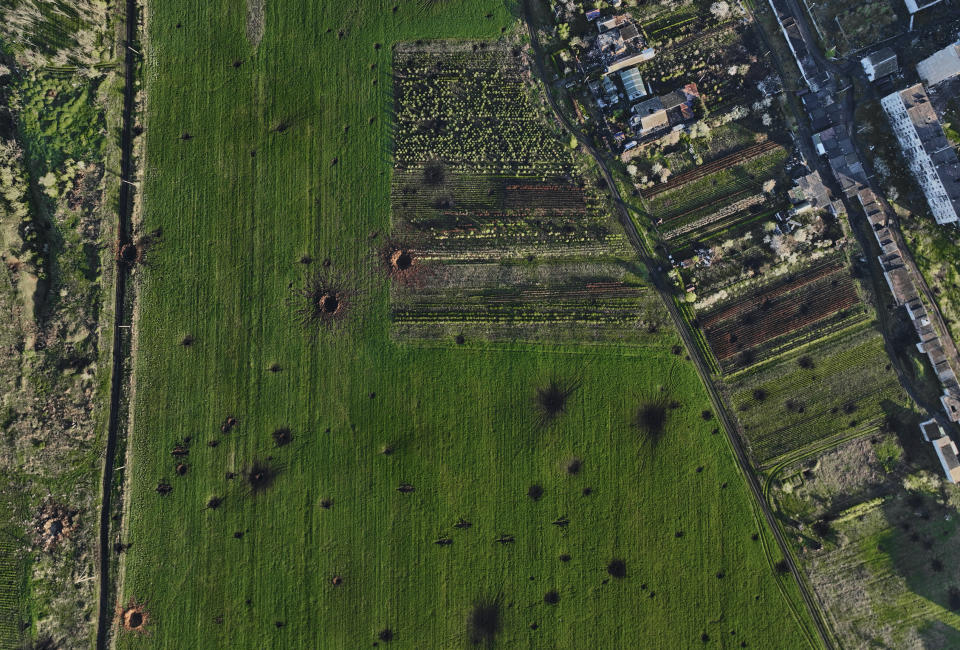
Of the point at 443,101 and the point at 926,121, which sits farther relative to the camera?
the point at 443,101

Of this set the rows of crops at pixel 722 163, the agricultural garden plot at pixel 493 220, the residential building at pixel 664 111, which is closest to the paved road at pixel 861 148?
the rows of crops at pixel 722 163

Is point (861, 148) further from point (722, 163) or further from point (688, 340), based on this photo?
point (688, 340)

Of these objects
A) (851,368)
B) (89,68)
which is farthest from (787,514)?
(89,68)

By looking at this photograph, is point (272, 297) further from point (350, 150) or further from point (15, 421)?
point (15, 421)

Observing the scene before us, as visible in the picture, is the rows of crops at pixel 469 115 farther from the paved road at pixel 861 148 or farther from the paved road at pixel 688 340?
the paved road at pixel 861 148

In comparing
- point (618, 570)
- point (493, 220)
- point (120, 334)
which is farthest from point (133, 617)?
point (493, 220)
